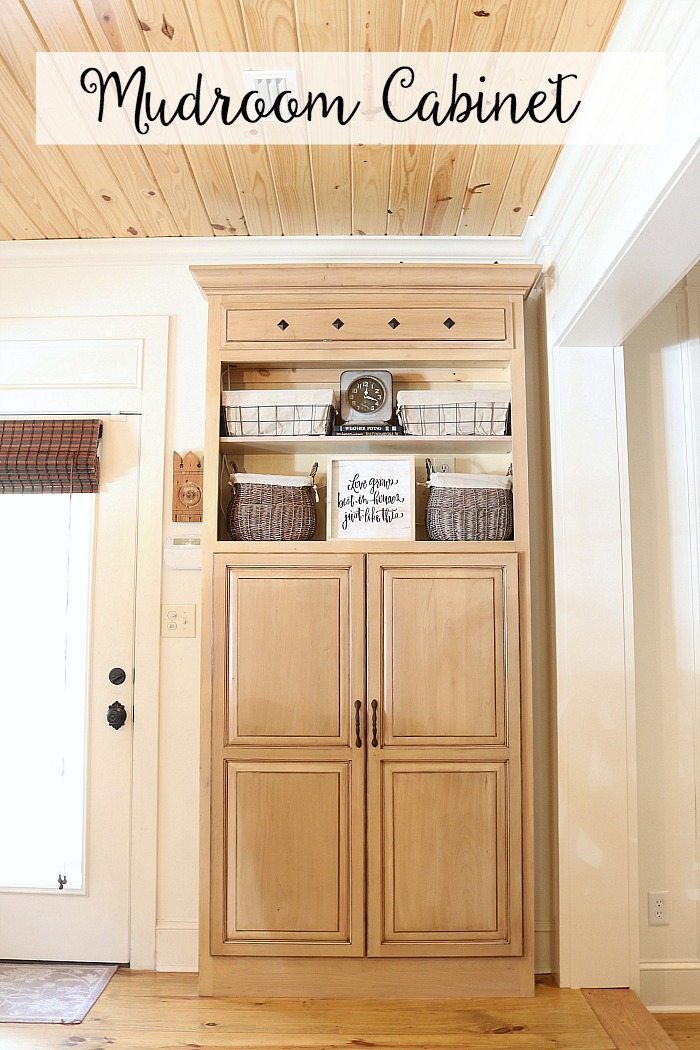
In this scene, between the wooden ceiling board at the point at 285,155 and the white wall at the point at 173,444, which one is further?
the white wall at the point at 173,444

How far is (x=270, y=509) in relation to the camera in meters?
2.79

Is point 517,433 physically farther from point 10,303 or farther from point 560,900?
point 10,303

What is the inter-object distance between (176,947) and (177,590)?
1.23 meters

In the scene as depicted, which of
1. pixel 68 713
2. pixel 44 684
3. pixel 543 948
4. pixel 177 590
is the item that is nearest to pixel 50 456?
pixel 177 590

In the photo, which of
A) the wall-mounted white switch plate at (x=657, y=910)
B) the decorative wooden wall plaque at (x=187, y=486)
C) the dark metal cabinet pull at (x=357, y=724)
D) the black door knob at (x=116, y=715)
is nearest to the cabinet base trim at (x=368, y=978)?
the wall-mounted white switch plate at (x=657, y=910)

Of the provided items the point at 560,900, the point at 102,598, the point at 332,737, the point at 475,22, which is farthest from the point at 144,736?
the point at 475,22

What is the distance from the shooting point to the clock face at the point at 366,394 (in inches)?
113

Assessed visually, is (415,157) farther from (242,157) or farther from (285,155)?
(242,157)

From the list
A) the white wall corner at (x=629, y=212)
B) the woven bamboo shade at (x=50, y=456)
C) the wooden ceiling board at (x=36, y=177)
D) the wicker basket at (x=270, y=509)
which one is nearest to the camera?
the white wall corner at (x=629, y=212)

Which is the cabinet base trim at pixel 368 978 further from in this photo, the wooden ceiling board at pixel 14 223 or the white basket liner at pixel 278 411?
the wooden ceiling board at pixel 14 223

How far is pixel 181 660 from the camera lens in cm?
301

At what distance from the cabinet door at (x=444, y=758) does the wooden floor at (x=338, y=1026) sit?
0.18m

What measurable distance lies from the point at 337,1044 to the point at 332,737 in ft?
2.78

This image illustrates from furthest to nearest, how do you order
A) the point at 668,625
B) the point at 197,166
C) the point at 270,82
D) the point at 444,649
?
the point at 668,625
the point at 444,649
the point at 197,166
the point at 270,82
